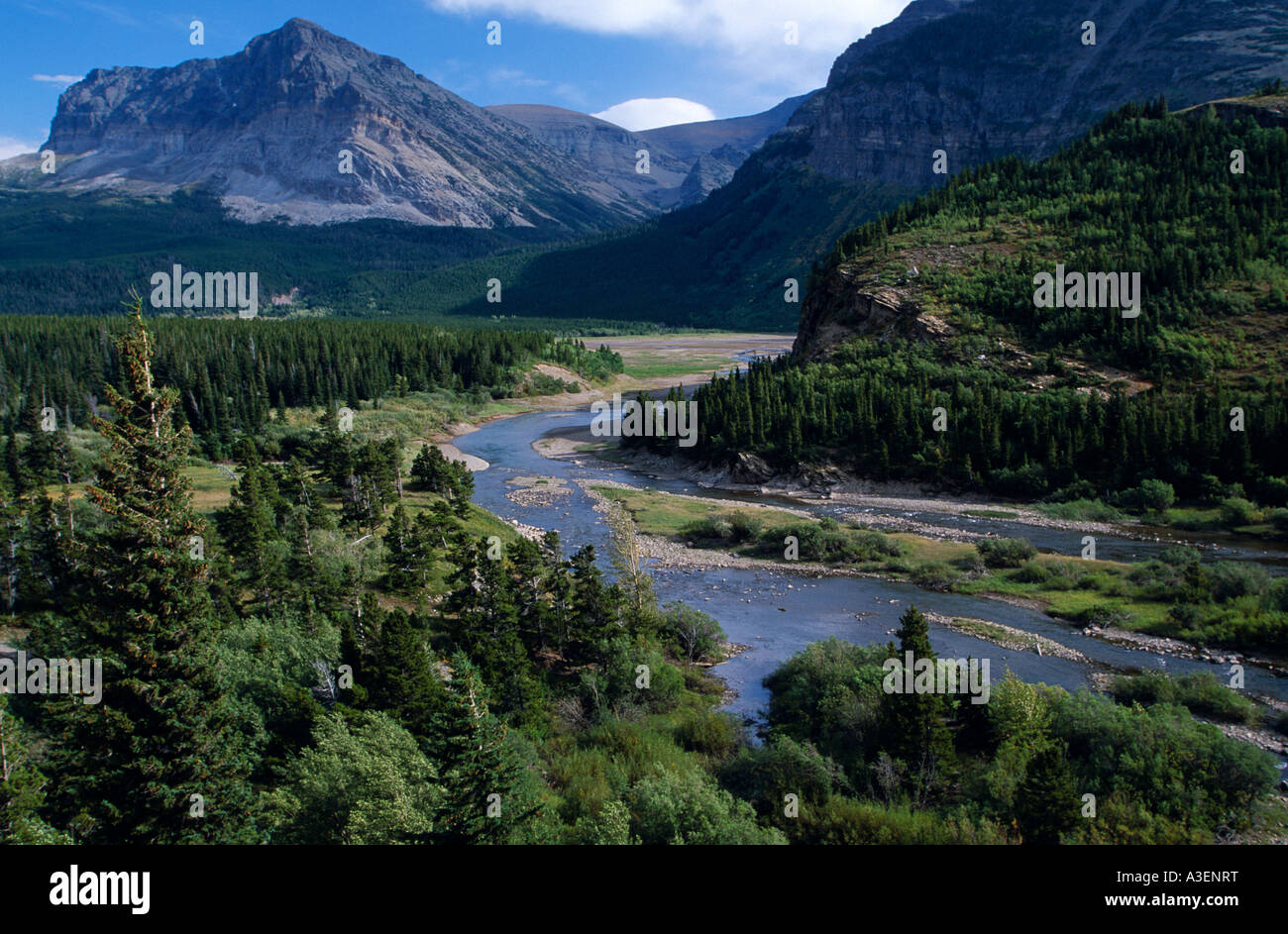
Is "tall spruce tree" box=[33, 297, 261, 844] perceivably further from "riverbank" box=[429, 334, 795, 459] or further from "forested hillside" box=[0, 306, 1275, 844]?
"riverbank" box=[429, 334, 795, 459]

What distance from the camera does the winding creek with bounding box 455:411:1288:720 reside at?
36188mm

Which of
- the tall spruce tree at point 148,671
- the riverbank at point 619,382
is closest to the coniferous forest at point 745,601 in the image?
the tall spruce tree at point 148,671

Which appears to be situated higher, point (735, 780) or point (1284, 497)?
point (1284, 497)

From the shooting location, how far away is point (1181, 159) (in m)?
A: 114

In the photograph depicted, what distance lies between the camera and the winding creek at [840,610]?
119ft

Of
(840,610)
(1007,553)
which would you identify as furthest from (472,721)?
(1007,553)

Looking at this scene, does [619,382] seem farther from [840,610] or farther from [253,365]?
[840,610]

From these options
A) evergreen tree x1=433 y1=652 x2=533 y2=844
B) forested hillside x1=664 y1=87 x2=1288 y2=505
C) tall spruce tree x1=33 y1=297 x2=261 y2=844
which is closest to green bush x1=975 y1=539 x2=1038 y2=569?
forested hillside x1=664 y1=87 x2=1288 y2=505

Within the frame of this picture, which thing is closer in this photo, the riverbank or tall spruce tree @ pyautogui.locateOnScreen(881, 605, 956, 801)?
tall spruce tree @ pyautogui.locateOnScreen(881, 605, 956, 801)

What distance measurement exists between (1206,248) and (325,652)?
10765 centimetres

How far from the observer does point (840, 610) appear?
46.2 m

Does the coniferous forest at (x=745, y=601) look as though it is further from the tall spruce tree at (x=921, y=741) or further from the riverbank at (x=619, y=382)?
the riverbank at (x=619, y=382)

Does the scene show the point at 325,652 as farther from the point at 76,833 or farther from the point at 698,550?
the point at 698,550
